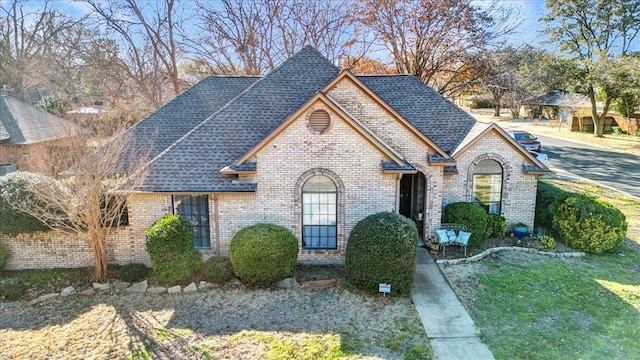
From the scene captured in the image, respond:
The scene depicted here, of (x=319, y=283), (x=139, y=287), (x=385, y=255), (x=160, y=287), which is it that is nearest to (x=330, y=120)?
(x=385, y=255)

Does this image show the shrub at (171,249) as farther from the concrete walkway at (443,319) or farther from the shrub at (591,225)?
the shrub at (591,225)

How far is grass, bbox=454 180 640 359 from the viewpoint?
30.8ft

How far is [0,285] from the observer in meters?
12.0

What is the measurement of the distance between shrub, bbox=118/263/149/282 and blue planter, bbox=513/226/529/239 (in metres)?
13.8

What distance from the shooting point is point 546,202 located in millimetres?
17047

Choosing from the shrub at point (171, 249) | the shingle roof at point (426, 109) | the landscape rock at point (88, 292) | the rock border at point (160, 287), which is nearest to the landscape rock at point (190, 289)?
the rock border at point (160, 287)

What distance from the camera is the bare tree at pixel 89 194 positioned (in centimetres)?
1170

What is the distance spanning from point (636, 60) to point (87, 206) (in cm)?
4108

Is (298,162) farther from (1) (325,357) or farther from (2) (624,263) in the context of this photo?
(2) (624,263)

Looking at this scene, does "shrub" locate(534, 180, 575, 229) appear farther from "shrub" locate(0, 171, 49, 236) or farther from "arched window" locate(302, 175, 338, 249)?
"shrub" locate(0, 171, 49, 236)

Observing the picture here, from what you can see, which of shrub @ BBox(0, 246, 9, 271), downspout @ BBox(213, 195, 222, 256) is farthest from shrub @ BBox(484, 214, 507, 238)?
shrub @ BBox(0, 246, 9, 271)

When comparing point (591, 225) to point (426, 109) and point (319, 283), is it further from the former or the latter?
point (319, 283)

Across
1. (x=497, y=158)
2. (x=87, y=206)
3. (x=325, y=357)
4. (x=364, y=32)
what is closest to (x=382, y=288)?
(x=325, y=357)

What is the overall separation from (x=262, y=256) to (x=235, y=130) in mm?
4859
